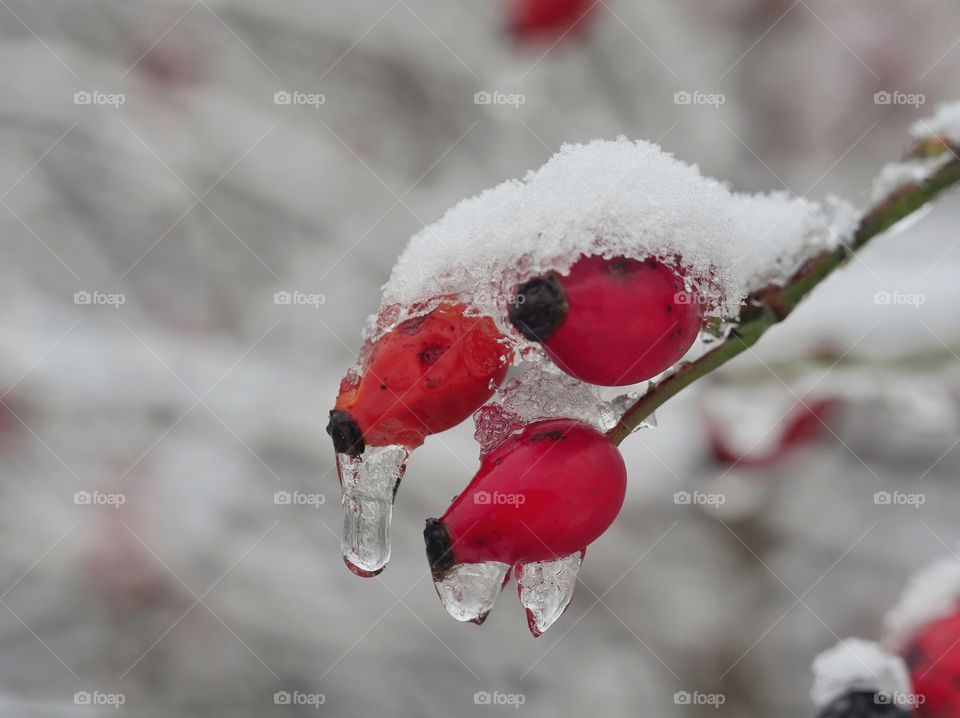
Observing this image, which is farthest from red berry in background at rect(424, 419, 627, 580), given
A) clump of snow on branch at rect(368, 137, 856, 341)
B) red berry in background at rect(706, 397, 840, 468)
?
red berry in background at rect(706, 397, 840, 468)

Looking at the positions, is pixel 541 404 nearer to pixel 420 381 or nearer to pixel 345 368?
pixel 420 381

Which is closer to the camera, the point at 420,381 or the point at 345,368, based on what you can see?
the point at 420,381

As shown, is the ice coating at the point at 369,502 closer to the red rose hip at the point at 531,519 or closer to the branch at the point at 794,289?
the red rose hip at the point at 531,519

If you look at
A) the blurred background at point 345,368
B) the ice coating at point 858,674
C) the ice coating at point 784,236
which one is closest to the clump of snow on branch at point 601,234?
the ice coating at point 784,236

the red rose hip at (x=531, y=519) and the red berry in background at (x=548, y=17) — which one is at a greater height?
the red berry in background at (x=548, y=17)

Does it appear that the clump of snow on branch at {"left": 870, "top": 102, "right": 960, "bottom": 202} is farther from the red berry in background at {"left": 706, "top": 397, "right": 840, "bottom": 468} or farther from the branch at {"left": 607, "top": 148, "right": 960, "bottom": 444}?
the red berry in background at {"left": 706, "top": 397, "right": 840, "bottom": 468}

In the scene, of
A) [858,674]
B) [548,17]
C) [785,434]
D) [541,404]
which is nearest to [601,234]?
[541,404]
